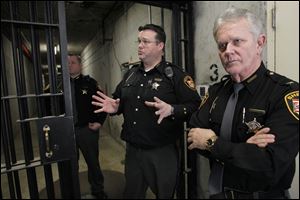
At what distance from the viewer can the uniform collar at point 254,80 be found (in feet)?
2.88

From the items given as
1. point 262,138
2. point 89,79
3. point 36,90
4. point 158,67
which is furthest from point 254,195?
point 36,90

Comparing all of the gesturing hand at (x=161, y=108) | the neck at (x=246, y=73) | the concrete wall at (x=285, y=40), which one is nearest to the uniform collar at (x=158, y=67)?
the gesturing hand at (x=161, y=108)

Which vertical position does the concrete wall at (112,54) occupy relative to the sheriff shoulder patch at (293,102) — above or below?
above

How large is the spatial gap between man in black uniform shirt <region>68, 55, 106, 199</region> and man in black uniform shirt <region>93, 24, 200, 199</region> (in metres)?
→ 0.06

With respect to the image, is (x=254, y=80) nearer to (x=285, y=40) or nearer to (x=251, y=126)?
(x=251, y=126)

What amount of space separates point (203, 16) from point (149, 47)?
0.77m

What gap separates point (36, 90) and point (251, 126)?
44.3 inches

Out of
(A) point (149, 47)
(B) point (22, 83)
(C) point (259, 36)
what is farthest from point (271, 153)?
(B) point (22, 83)

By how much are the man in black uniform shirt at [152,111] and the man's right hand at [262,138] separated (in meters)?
0.48

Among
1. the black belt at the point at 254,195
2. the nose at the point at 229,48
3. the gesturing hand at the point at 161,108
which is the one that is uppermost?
the nose at the point at 229,48

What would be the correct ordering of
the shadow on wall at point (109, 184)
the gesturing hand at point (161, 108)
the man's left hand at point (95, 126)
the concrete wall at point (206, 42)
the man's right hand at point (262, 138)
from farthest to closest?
1. the concrete wall at point (206, 42)
2. the shadow on wall at point (109, 184)
3. the man's left hand at point (95, 126)
4. the gesturing hand at point (161, 108)
5. the man's right hand at point (262, 138)

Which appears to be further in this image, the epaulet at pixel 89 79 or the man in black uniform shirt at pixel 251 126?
the epaulet at pixel 89 79

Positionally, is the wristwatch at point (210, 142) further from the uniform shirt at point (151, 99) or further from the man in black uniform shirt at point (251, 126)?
the uniform shirt at point (151, 99)

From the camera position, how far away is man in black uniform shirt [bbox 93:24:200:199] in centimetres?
125
